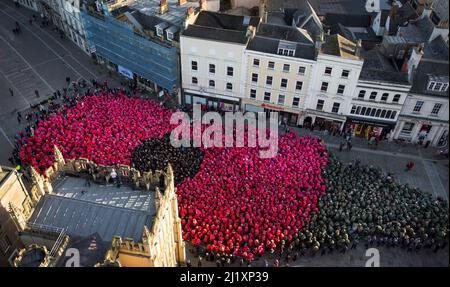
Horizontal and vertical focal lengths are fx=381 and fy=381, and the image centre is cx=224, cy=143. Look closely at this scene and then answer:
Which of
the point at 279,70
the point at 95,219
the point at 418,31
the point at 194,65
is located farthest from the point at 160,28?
the point at 418,31

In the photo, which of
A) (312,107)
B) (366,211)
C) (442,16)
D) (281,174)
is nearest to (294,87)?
(312,107)

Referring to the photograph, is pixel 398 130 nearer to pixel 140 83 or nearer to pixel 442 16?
pixel 442 16

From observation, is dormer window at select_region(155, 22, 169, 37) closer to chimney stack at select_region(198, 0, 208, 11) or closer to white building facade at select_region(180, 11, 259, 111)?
white building facade at select_region(180, 11, 259, 111)

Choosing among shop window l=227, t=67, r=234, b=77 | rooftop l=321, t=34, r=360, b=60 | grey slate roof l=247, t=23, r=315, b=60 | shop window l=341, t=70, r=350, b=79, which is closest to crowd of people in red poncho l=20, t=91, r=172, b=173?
shop window l=227, t=67, r=234, b=77

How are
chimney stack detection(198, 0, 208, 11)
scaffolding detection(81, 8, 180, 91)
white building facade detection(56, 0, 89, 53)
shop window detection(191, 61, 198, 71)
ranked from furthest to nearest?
white building facade detection(56, 0, 89, 53) < chimney stack detection(198, 0, 208, 11) < scaffolding detection(81, 8, 180, 91) < shop window detection(191, 61, 198, 71)

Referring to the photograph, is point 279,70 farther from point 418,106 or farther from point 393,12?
point 393,12

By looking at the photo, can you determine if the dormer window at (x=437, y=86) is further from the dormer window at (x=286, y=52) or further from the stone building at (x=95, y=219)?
the stone building at (x=95, y=219)
